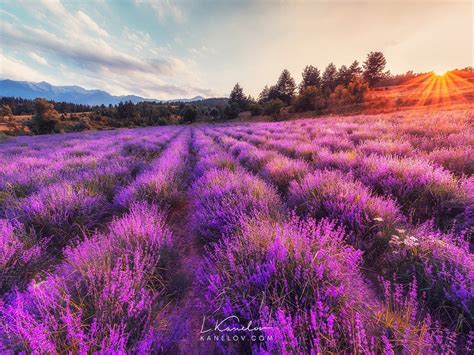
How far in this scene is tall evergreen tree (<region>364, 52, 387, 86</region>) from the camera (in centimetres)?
5778

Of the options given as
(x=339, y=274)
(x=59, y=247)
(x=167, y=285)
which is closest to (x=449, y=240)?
(x=339, y=274)

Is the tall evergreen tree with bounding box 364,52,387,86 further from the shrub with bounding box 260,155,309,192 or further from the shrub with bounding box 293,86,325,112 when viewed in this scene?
the shrub with bounding box 260,155,309,192

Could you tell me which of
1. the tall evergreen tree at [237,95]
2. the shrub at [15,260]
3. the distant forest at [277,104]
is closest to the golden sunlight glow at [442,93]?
the distant forest at [277,104]

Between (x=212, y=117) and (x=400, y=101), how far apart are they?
168ft

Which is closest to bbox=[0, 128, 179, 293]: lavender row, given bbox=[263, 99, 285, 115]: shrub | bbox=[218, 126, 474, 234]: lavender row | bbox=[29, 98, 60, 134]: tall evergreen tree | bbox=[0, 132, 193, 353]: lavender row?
bbox=[0, 132, 193, 353]: lavender row

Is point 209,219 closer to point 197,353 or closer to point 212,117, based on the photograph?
point 197,353

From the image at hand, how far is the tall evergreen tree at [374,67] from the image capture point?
190 feet

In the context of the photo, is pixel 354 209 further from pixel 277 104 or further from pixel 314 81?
pixel 314 81

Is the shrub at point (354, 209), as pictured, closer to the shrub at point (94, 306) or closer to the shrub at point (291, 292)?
the shrub at point (291, 292)

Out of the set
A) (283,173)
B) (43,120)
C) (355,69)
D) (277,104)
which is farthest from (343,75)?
(43,120)

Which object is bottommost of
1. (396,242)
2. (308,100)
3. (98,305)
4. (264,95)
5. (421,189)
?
(98,305)

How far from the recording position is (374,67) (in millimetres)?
59062

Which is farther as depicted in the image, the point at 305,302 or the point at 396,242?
the point at 396,242

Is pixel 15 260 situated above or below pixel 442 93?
below
